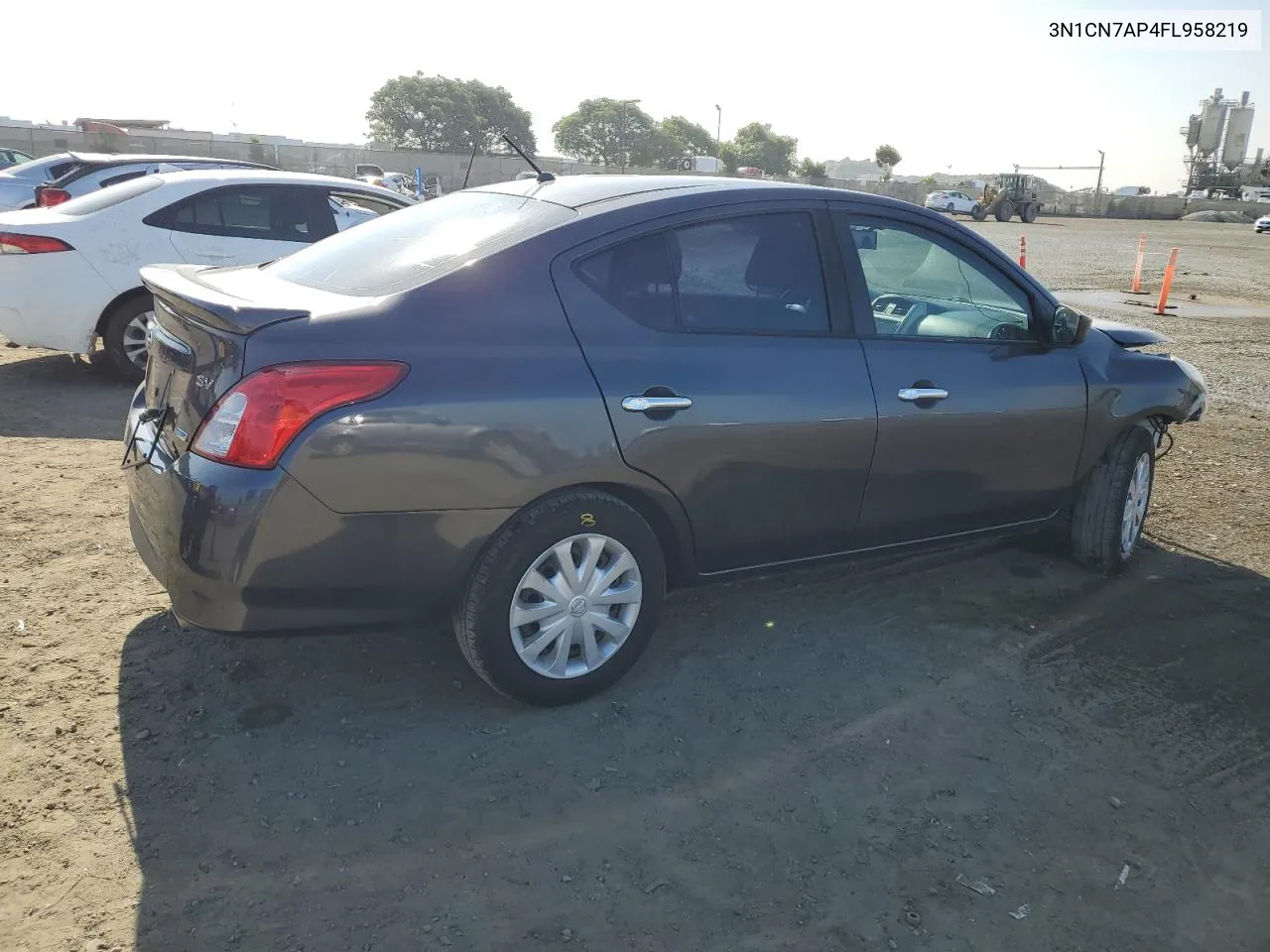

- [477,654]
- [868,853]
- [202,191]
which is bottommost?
[868,853]

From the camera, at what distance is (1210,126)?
92.8 m

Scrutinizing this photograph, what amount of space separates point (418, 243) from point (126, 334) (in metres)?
4.77

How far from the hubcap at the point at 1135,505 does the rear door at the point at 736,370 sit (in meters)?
1.69

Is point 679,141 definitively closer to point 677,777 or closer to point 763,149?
point 763,149

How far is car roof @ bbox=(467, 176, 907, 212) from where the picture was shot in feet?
11.3

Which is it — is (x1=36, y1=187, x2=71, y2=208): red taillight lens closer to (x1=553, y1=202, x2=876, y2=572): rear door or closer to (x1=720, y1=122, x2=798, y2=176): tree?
(x1=553, y1=202, x2=876, y2=572): rear door

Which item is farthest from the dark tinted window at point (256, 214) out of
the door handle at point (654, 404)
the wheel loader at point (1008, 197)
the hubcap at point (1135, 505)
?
the wheel loader at point (1008, 197)

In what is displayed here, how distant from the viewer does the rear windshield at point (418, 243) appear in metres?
3.13

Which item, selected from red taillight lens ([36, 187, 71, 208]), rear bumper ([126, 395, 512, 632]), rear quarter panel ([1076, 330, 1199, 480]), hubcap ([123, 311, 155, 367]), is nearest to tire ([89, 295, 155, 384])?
hubcap ([123, 311, 155, 367])

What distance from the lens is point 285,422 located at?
267cm

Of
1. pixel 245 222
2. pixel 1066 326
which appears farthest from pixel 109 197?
pixel 1066 326

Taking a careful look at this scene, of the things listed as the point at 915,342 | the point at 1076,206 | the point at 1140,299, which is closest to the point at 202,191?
the point at 915,342

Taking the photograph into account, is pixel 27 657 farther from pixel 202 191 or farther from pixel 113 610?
pixel 202 191

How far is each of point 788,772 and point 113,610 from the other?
8.79 feet
